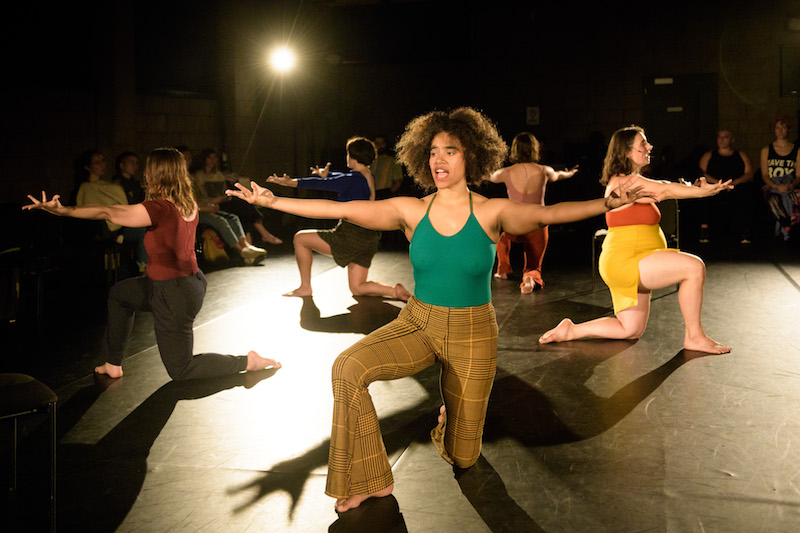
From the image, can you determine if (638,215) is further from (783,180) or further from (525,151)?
(783,180)

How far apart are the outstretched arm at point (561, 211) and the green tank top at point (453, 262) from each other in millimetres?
107

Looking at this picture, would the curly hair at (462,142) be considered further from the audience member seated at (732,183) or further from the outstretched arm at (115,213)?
the audience member seated at (732,183)

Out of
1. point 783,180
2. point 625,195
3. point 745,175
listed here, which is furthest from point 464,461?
point 745,175

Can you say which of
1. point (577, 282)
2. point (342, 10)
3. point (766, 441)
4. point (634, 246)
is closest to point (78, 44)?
point (342, 10)

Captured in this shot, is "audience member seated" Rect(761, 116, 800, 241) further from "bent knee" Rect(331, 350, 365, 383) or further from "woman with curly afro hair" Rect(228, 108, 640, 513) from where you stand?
"bent knee" Rect(331, 350, 365, 383)

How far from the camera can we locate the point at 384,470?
9.40 ft

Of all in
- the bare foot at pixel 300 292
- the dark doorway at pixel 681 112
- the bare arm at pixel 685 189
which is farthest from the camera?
the dark doorway at pixel 681 112

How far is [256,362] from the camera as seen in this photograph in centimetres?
452

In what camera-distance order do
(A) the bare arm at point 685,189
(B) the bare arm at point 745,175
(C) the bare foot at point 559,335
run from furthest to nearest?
(B) the bare arm at point 745,175
(C) the bare foot at point 559,335
(A) the bare arm at point 685,189

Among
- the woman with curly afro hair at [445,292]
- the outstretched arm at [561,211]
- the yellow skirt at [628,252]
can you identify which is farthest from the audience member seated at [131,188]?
the outstretched arm at [561,211]

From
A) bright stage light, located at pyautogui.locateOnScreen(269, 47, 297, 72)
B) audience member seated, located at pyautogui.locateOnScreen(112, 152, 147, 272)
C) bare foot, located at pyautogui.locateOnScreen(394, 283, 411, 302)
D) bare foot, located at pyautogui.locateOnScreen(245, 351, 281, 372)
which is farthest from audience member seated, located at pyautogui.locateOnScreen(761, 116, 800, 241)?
bare foot, located at pyautogui.locateOnScreen(245, 351, 281, 372)

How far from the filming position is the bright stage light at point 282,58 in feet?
37.0

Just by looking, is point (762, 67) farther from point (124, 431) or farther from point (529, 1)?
point (124, 431)

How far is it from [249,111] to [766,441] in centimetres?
949
